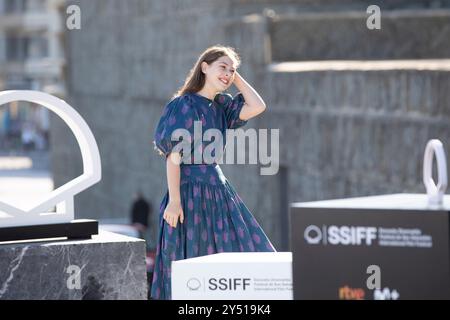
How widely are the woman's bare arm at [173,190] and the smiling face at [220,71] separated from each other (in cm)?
42

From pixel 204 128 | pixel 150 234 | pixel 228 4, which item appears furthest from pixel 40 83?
pixel 204 128

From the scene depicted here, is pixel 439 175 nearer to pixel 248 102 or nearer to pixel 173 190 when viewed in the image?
pixel 173 190

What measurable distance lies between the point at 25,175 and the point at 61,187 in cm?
4957

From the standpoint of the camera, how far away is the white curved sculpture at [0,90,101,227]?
206 inches

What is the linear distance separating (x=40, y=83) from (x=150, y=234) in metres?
44.0

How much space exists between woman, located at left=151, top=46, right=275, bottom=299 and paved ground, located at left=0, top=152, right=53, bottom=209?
29.9m

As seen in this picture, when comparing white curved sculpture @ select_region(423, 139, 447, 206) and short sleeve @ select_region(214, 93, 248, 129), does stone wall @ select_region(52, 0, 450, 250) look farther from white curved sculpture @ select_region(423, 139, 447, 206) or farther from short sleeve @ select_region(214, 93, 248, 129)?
white curved sculpture @ select_region(423, 139, 447, 206)

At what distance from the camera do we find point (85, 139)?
215 inches

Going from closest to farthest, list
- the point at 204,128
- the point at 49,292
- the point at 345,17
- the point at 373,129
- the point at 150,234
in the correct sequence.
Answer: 1. the point at 49,292
2. the point at 204,128
3. the point at 373,129
4. the point at 345,17
5. the point at 150,234

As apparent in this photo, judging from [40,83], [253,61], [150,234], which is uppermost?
[40,83]

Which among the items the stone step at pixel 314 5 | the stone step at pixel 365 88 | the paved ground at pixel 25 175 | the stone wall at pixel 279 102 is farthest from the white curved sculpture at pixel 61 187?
the paved ground at pixel 25 175

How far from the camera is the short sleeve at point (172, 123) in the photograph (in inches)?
254

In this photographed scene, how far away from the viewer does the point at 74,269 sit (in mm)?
5211
